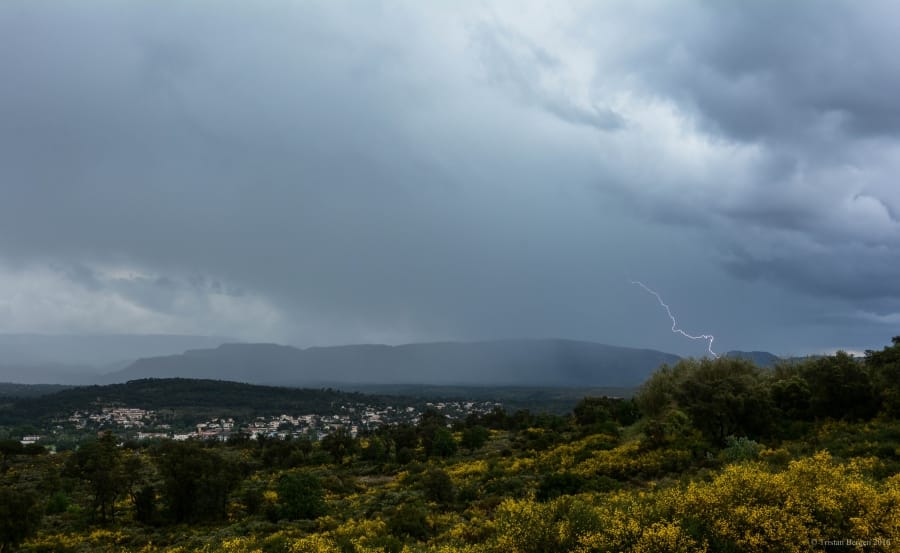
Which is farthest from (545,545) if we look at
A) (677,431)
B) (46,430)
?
(46,430)

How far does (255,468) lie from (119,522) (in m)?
24.8

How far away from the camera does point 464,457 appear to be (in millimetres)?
48281

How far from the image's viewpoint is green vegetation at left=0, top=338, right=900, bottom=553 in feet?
36.3

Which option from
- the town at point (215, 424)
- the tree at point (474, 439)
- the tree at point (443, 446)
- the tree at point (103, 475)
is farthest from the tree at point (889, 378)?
the town at point (215, 424)

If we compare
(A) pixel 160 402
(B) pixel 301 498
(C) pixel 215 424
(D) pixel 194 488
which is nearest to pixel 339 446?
(D) pixel 194 488

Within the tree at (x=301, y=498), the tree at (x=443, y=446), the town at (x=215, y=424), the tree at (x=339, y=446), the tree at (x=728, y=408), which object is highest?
the tree at (x=728, y=408)

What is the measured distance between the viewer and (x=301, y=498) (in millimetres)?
28078

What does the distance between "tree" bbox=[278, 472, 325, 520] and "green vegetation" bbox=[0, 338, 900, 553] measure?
93 millimetres

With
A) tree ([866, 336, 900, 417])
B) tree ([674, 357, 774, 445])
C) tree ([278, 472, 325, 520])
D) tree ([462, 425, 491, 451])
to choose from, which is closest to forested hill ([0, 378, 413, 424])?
tree ([462, 425, 491, 451])

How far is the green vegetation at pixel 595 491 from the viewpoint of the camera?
11.1 metres

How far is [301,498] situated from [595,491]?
55.4ft

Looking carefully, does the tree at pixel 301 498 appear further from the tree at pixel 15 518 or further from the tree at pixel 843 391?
the tree at pixel 843 391

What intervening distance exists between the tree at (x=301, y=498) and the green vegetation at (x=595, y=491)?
0.09 m

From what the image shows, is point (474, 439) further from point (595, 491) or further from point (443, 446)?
point (595, 491)
